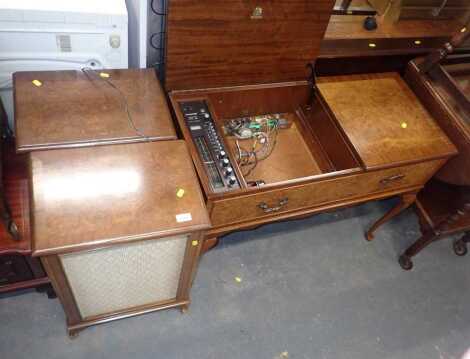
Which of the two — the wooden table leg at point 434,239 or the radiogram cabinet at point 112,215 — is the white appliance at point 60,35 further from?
the wooden table leg at point 434,239

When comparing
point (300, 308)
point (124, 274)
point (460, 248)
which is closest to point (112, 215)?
point (124, 274)

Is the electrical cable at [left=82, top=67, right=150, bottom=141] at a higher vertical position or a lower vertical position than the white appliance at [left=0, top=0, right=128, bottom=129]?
lower

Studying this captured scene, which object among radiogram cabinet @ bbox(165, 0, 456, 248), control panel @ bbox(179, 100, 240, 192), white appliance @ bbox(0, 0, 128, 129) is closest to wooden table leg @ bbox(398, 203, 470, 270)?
radiogram cabinet @ bbox(165, 0, 456, 248)

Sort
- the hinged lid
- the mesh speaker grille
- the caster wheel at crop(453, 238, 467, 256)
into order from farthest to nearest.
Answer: the caster wheel at crop(453, 238, 467, 256)
the hinged lid
the mesh speaker grille

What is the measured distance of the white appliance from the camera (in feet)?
4.01

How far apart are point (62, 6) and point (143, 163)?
1.87ft

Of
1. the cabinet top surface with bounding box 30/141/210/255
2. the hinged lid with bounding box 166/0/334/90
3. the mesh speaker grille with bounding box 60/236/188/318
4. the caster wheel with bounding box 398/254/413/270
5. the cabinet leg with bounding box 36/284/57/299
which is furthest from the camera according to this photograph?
the caster wheel with bounding box 398/254/413/270

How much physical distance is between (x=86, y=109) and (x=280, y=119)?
771 mm

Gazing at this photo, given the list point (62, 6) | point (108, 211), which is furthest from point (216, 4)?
point (108, 211)

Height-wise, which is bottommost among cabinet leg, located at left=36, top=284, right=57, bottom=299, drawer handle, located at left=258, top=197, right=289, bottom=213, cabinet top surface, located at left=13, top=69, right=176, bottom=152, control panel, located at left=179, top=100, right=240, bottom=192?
cabinet leg, located at left=36, top=284, right=57, bottom=299

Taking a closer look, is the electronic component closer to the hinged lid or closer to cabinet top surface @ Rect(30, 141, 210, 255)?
the hinged lid

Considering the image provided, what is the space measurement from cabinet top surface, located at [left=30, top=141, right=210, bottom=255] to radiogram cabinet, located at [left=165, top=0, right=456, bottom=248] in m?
0.12

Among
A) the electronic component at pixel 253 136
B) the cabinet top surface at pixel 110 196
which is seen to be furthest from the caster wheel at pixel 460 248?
the cabinet top surface at pixel 110 196

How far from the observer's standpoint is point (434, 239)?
1770 mm
